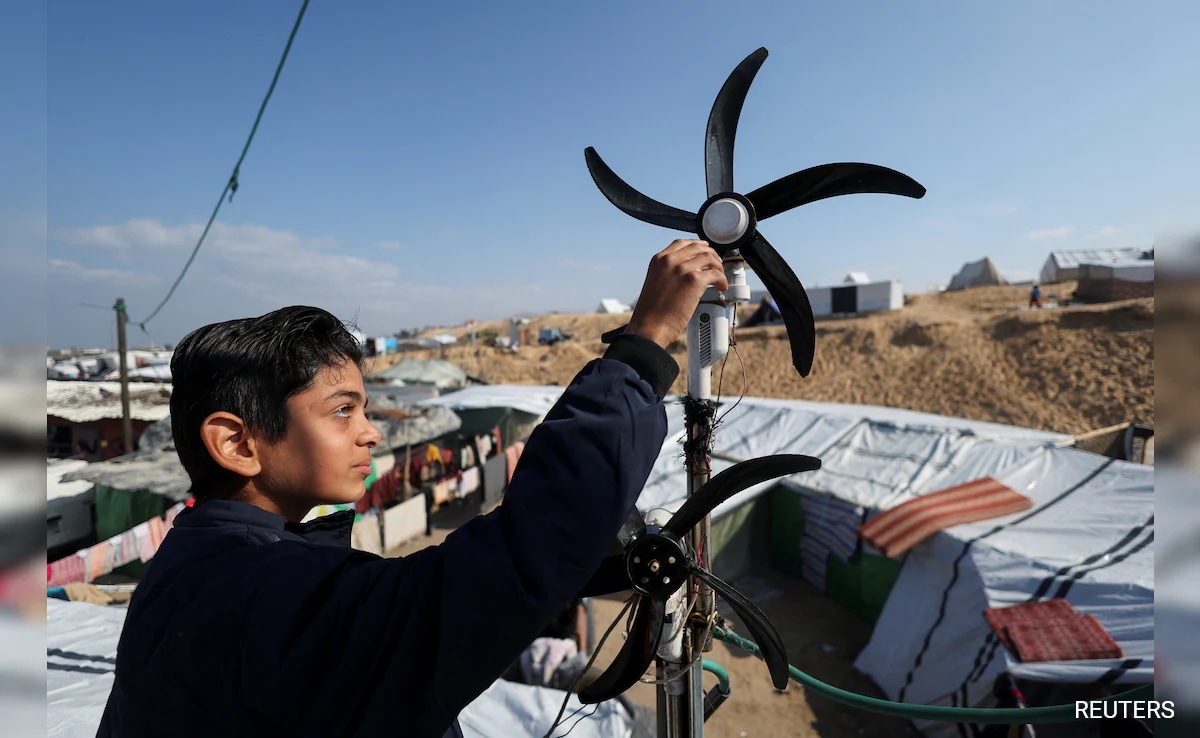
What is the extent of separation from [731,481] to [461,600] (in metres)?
1.20

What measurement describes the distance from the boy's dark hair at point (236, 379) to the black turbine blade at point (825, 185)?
1.95 meters

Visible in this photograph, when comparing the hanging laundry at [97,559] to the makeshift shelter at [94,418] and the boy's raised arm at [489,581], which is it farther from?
the boy's raised arm at [489,581]

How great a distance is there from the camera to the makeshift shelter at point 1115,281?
90.6 feet

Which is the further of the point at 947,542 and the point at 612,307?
the point at 612,307

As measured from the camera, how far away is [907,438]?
445 inches

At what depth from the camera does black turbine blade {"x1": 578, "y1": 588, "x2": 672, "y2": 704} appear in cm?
205

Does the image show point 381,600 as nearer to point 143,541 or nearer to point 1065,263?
point 143,541

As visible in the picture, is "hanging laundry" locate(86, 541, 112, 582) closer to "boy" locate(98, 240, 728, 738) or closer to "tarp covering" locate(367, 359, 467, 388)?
"boy" locate(98, 240, 728, 738)

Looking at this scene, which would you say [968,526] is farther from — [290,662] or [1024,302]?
[1024,302]

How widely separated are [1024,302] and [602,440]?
137 feet

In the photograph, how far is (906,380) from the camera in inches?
1062

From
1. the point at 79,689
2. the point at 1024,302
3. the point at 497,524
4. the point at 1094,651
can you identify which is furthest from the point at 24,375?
the point at 1024,302

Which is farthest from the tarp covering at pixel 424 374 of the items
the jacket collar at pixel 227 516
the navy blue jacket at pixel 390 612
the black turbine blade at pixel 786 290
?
the navy blue jacket at pixel 390 612

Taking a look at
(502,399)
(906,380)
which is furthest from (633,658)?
(906,380)
